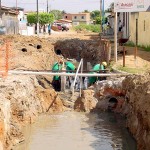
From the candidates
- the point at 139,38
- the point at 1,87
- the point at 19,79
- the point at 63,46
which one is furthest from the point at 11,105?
the point at 63,46

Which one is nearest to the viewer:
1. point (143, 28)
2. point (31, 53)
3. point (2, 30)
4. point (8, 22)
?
point (31, 53)

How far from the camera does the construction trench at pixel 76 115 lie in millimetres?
14281

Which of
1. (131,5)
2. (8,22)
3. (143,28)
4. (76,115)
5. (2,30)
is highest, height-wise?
(8,22)

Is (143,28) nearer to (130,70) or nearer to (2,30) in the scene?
(130,70)

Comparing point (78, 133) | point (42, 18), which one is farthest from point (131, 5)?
point (42, 18)

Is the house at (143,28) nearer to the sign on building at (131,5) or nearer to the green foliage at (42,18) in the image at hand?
the sign on building at (131,5)

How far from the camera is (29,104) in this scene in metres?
17.7

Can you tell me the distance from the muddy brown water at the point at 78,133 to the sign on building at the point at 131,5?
7.92 m

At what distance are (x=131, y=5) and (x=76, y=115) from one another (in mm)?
8812

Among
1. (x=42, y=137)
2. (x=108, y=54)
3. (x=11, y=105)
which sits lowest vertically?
(x=42, y=137)

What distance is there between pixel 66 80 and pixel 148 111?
40.9ft

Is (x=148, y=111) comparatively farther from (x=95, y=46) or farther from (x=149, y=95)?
(x=95, y=46)

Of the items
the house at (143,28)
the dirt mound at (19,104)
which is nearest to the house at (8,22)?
the house at (143,28)

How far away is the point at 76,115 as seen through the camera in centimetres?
1953
